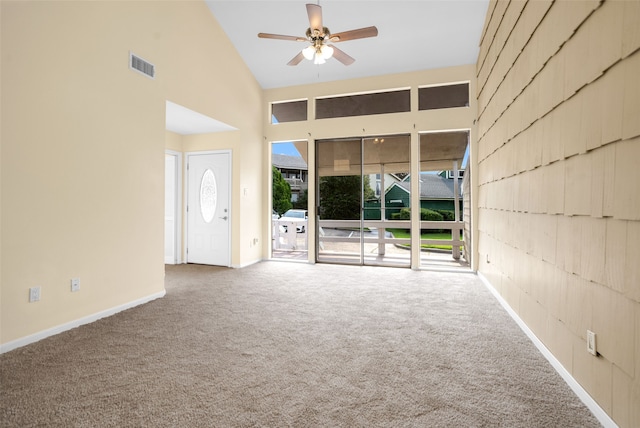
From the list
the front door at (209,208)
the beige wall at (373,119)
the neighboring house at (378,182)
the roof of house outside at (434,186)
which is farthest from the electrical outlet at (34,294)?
the roof of house outside at (434,186)

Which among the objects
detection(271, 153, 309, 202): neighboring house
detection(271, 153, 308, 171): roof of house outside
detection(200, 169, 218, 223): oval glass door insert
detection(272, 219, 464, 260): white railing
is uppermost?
detection(271, 153, 308, 171): roof of house outside

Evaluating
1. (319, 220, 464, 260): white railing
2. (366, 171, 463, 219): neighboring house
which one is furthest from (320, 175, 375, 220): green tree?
(366, 171, 463, 219): neighboring house

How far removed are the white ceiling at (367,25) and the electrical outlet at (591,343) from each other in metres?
4.28

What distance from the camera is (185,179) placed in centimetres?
600

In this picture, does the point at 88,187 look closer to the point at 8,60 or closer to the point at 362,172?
the point at 8,60

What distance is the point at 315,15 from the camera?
324 centimetres

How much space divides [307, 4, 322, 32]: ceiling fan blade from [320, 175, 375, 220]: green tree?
2.93 meters

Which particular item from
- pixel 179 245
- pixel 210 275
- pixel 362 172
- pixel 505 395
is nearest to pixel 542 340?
pixel 505 395

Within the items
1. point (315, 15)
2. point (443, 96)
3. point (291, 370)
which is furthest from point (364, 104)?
point (291, 370)

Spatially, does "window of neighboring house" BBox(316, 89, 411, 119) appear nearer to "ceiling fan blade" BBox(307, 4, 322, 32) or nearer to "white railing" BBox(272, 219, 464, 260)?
"white railing" BBox(272, 219, 464, 260)

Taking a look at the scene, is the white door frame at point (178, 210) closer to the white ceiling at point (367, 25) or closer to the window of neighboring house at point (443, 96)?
the white ceiling at point (367, 25)

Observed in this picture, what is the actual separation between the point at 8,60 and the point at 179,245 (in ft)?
13.3

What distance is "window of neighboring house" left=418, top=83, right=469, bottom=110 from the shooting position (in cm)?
534

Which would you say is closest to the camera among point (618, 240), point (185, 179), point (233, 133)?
point (618, 240)
